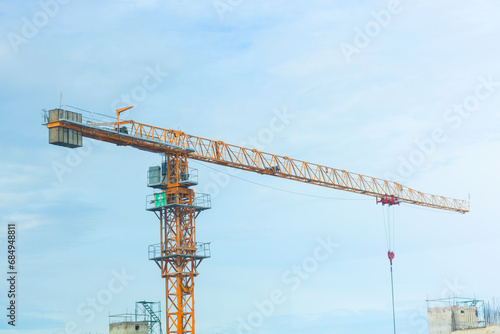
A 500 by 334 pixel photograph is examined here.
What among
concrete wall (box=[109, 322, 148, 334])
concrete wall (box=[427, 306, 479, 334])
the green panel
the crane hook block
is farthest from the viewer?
concrete wall (box=[427, 306, 479, 334])

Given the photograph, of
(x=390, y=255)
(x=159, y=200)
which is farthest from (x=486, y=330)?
(x=159, y=200)

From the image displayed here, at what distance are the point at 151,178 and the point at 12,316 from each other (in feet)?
86.1

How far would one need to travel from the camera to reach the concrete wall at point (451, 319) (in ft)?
352

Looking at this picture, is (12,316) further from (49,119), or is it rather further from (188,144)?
(188,144)

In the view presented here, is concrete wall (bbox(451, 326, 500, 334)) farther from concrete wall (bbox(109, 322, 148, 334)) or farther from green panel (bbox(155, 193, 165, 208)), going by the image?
green panel (bbox(155, 193, 165, 208))

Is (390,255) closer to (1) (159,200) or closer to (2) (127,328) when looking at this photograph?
(1) (159,200)

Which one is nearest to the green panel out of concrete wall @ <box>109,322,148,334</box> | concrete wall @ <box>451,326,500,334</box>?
concrete wall @ <box>109,322,148,334</box>

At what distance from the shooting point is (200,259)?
86.9 metres

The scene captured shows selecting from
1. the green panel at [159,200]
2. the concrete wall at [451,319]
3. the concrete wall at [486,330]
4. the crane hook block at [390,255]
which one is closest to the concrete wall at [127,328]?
the green panel at [159,200]

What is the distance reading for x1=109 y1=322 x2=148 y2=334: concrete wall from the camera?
87.0m

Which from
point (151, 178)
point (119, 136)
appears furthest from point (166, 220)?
point (119, 136)

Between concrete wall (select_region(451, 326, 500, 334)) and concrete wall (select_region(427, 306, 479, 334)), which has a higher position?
concrete wall (select_region(427, 306, 479, 334))

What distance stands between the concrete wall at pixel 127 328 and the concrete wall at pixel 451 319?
142 ft

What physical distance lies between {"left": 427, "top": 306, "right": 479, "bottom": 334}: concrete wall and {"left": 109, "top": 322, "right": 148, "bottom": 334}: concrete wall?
4343 centimetres
